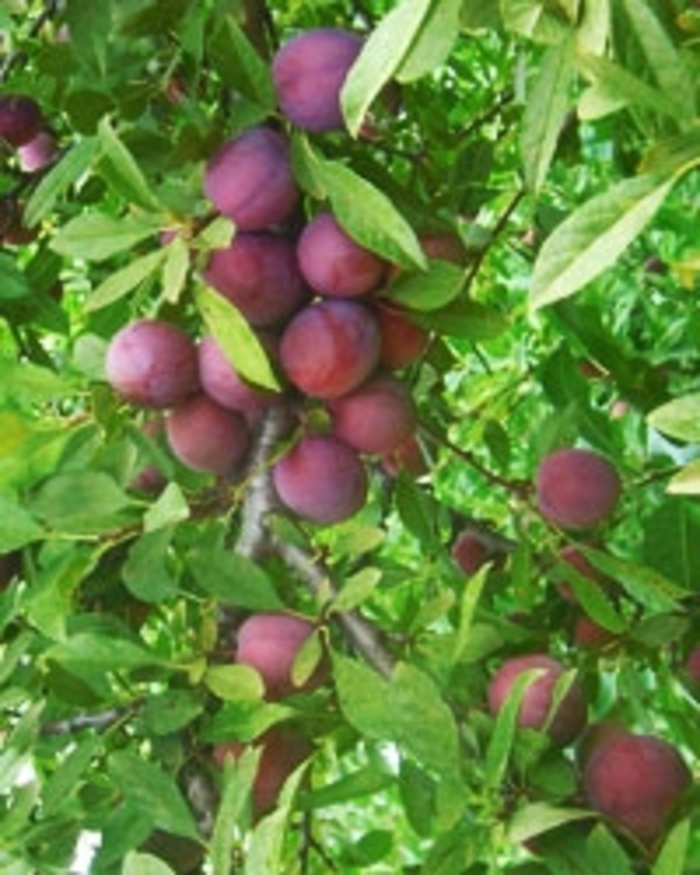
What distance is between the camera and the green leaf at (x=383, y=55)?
627mm

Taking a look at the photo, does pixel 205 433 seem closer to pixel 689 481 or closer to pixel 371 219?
pixel 371 219

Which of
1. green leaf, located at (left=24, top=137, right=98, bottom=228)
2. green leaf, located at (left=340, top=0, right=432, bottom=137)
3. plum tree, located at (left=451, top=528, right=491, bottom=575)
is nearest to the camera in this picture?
green leaf, located at (left=340, top=0, right=432, bottom=137)

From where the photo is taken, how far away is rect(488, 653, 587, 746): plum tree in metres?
0.96

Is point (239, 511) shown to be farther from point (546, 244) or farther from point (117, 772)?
point (546, 244)

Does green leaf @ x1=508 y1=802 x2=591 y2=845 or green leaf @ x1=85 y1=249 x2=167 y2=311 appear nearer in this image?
green leaf @ x1=508 y1=802 x2=591 y2=845

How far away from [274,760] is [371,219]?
1.13 ft

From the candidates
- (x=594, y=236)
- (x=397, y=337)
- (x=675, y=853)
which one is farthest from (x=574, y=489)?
(x=594, y=236)

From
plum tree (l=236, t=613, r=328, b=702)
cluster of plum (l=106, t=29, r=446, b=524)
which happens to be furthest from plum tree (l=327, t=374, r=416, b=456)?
plum tree (l=236, t=613, r=328, b=702)

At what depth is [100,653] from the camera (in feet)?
3.19

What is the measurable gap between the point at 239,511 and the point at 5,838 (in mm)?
273

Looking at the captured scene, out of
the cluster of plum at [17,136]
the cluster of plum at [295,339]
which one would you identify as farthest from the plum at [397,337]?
the cluster of plum at [17,136]

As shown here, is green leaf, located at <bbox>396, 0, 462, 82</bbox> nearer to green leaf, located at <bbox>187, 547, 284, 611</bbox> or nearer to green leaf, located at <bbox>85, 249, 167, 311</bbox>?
green leaf, located at <bbox>85, 249, 167, 311</bbox>

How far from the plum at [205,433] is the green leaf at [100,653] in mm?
118

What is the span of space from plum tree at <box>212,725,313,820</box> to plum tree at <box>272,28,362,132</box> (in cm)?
36
